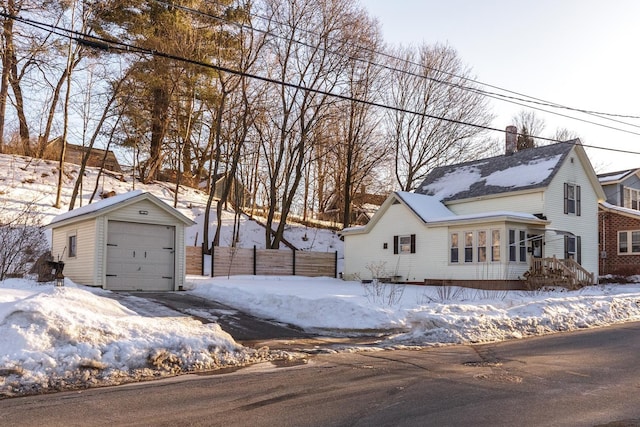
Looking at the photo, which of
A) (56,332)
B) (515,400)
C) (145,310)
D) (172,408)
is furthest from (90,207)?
(515,400)

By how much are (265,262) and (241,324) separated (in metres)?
17.2

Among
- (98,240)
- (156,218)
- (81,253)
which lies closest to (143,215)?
(156,218)

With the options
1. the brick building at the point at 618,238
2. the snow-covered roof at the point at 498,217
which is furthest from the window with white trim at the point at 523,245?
the brick building at the point at 618,238

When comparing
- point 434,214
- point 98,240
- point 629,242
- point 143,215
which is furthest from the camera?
point 629,242

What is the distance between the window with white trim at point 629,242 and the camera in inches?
1281

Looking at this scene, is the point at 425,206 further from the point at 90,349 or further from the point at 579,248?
the point at 90,349

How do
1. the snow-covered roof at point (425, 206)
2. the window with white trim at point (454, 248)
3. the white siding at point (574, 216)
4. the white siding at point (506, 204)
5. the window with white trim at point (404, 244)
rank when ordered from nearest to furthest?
the window with white trim at point (454, 248) < the white siding at point (506, 204) < the white siding at point (574, 216) < the snow-covered roof at point (425, 206) < the window with white trim at point (404, 244)

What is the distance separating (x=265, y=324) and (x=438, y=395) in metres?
7.12

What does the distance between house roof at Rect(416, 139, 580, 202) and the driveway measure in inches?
704

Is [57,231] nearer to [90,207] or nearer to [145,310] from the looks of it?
[90,207]

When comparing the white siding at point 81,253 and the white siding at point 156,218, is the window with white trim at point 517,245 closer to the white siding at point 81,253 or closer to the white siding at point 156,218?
the white siding at point 156,218

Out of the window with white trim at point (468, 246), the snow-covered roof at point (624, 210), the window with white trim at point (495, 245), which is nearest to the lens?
the window with white trim at point (495, 245)

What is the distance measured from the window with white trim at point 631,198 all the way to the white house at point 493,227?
881cm

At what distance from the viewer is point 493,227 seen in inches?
997
